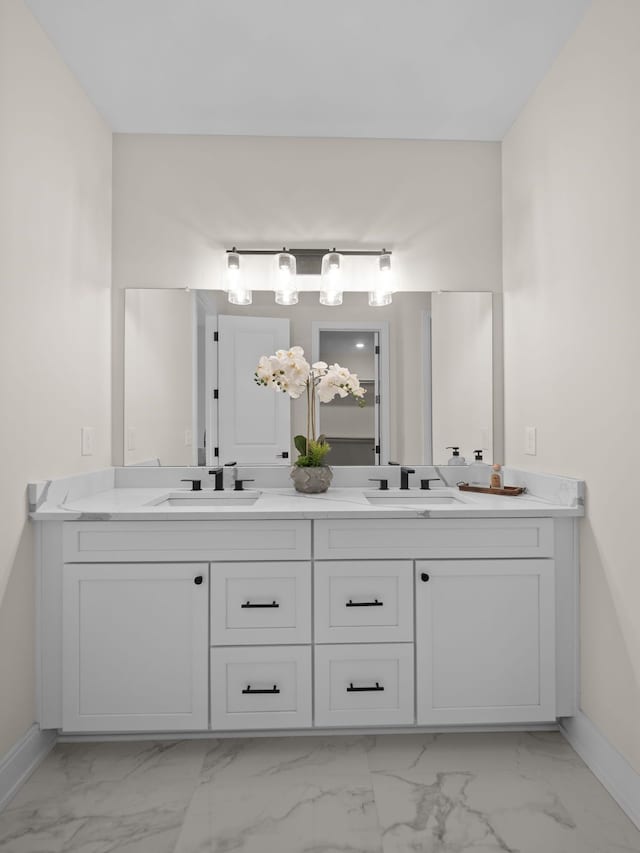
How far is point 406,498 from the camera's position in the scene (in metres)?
2.38

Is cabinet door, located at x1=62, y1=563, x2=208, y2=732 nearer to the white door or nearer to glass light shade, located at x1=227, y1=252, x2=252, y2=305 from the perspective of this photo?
the white door

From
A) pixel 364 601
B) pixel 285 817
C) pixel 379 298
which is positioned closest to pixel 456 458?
pixel 379 298

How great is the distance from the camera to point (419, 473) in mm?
2549

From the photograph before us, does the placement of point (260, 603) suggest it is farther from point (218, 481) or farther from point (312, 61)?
point (312, 61)

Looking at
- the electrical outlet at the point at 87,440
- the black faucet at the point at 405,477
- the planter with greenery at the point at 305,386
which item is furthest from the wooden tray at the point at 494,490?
the electrical outlet at the point at 87,440

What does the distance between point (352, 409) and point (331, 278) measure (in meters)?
0.60

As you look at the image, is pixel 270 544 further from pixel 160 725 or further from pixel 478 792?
pixel 478 792

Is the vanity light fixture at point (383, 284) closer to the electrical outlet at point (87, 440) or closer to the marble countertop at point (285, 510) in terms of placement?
the marble countertop at point (285, 510)

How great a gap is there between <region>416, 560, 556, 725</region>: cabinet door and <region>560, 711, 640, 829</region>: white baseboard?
102 millimetres

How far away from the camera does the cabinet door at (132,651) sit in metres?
1.87

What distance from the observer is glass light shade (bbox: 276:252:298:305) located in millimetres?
2484

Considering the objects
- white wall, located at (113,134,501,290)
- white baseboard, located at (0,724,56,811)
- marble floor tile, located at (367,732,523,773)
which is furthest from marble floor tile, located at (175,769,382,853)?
white wall, located at (113,134,501,290)

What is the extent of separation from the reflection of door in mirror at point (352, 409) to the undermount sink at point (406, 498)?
0.67 feet

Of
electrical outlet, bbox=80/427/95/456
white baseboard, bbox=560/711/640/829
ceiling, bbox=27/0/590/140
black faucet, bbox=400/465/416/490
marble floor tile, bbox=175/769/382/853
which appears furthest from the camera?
black faucet, bbox=400/465/416/490
